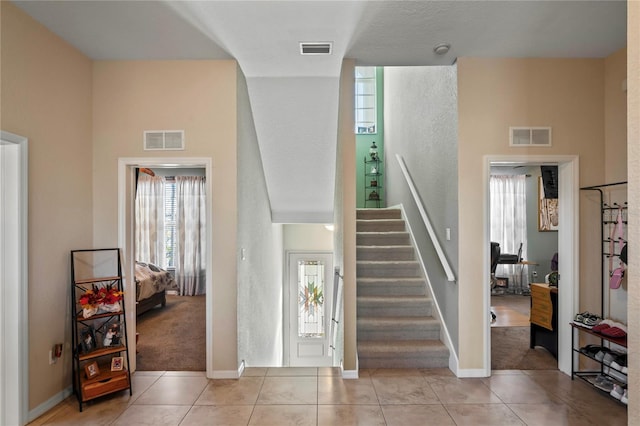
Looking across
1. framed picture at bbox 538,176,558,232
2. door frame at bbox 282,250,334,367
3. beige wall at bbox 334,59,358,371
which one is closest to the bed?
door frame at bbox 282,250,334,367

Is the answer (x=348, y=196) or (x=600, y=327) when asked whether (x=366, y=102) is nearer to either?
(x=348, y=196)

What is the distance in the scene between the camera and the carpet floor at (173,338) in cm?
368

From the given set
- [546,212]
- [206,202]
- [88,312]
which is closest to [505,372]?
[206,202]

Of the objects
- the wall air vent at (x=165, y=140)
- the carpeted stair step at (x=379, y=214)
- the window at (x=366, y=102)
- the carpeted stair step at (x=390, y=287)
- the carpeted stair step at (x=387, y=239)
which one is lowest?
the carpeted stair step at (x=390, y=287)

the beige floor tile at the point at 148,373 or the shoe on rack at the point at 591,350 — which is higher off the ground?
the shoe on rack at the point at 591,350

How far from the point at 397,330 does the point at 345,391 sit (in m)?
0.97

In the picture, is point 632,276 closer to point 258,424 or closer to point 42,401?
Result: point 258,424

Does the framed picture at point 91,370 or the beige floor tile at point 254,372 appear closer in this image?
the framed picture at point 91,370

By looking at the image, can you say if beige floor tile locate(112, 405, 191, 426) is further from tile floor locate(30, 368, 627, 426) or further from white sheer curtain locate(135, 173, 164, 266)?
white sheer curtain locate(135, 173, 164, 266)

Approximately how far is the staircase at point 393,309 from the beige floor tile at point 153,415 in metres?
1.64

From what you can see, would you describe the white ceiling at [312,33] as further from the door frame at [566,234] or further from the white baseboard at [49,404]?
the white baseboard at [49,404]

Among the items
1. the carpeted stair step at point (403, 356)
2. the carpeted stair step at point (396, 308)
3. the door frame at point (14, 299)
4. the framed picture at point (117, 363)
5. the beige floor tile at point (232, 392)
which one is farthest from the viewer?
the carpeted stair step at point (396, 308)

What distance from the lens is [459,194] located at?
3332 mm

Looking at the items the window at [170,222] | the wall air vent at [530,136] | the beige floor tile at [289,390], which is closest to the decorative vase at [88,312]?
the beige floor tile at [289,390]
